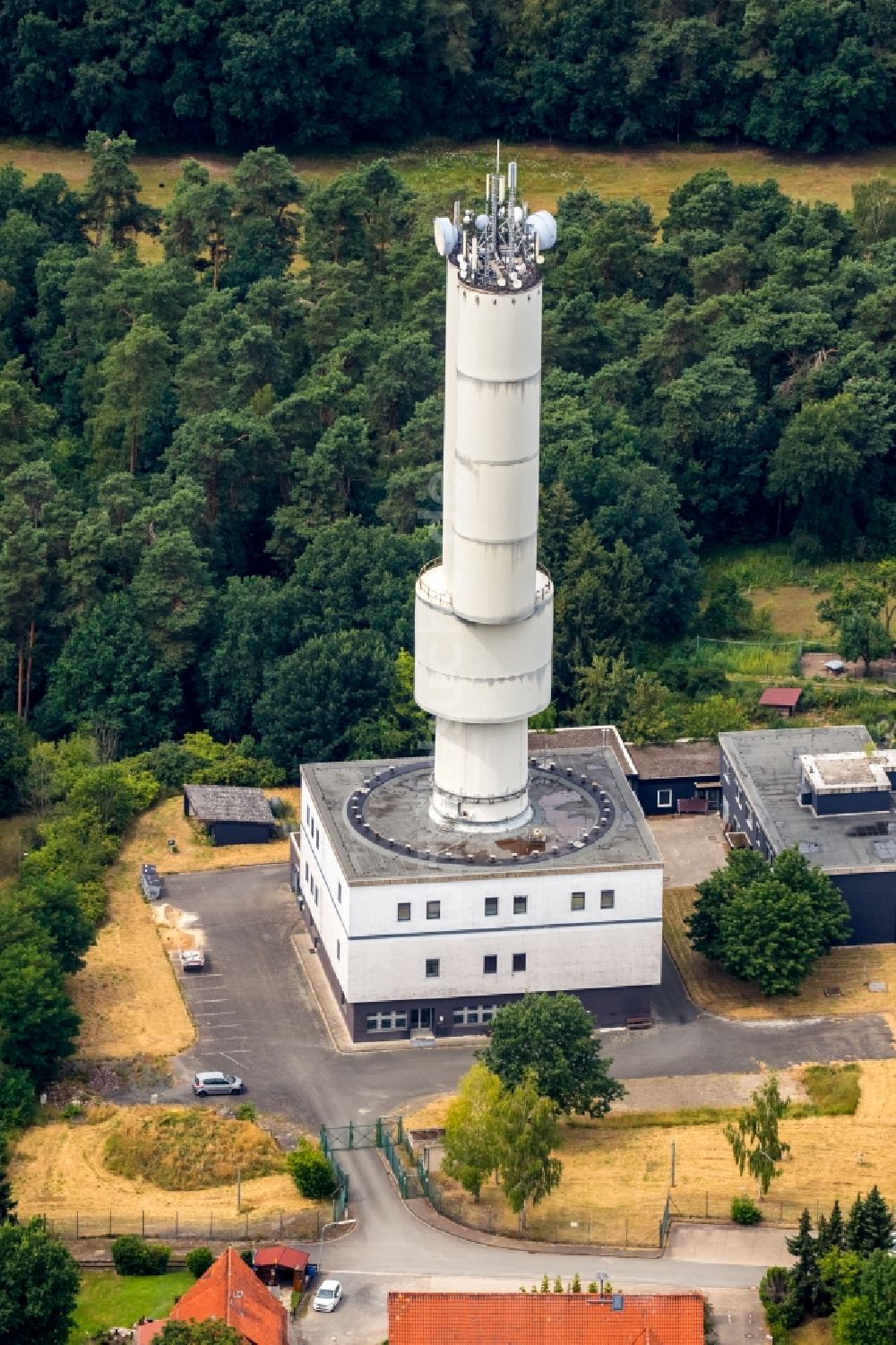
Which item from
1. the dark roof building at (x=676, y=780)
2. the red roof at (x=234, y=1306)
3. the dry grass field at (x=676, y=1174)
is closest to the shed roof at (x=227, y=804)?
the dark roof building at (x=676, y=780)

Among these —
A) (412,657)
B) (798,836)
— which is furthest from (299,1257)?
(412,657)

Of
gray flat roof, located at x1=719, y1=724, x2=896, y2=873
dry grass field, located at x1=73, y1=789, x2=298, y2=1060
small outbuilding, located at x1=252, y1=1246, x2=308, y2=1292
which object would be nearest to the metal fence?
small outbuilding, located at x1=252, y1=1246, x2=308, y2=1292

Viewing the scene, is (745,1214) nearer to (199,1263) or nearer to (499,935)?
(499,935)

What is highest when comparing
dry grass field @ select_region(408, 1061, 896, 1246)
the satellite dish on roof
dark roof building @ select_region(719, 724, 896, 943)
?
the satellite dish on roof

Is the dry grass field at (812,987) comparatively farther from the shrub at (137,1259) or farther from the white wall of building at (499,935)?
the shrub at (137,1259)

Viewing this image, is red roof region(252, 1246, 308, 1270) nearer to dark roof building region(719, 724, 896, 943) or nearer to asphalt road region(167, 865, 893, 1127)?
asphalt road region(167, 865, 893, 1127)

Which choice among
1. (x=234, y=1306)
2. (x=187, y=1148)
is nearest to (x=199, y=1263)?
(x=234, y=1306)

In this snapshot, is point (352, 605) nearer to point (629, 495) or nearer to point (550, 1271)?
point (629, 495)
